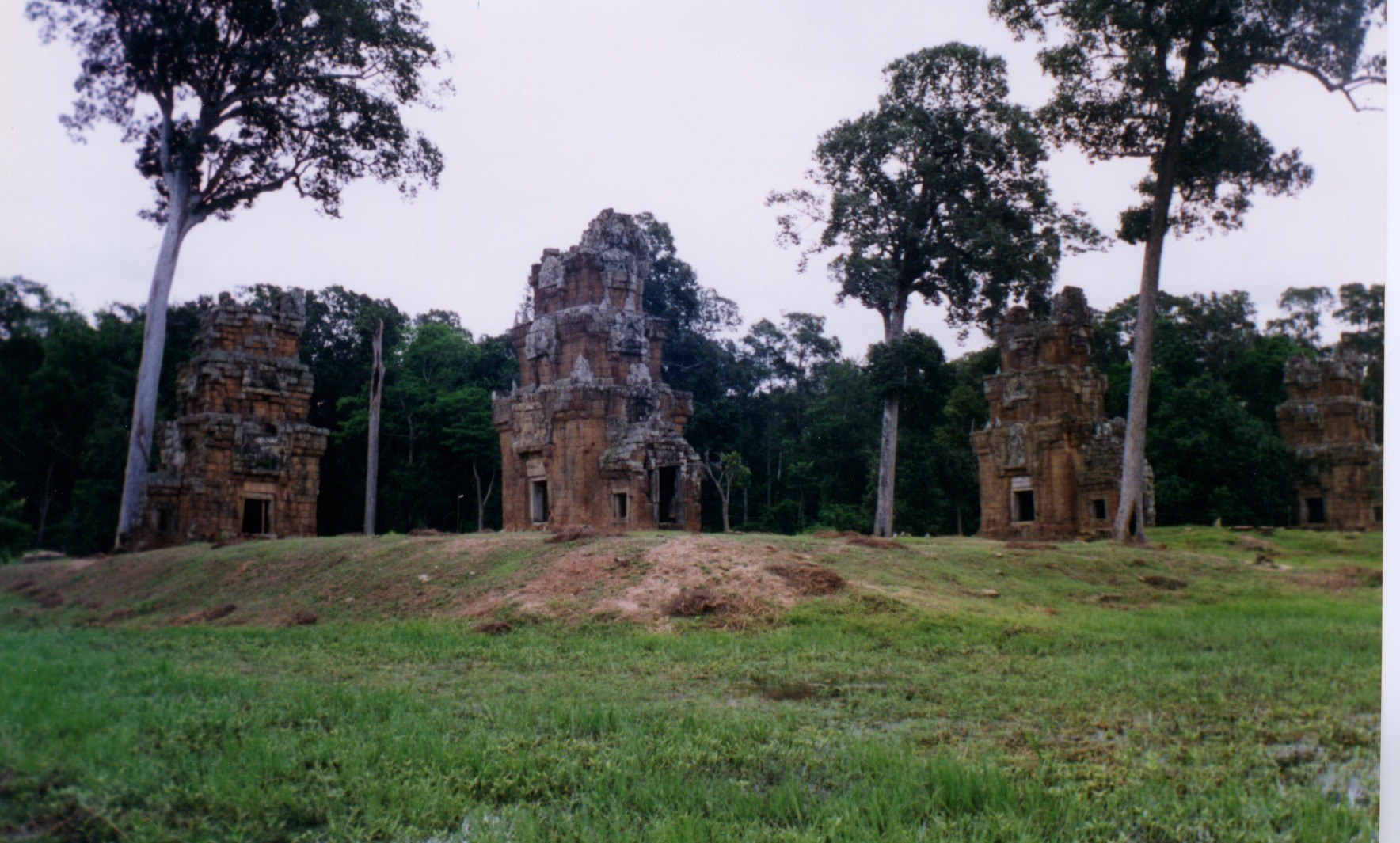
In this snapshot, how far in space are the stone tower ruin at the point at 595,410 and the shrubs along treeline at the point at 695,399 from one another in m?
0.52

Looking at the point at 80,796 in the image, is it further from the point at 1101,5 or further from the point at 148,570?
the point at 1101,5

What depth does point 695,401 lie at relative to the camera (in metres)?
16.0

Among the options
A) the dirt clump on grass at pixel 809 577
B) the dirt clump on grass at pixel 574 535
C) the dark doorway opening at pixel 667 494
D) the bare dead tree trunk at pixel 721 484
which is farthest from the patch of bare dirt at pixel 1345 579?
the dark doorway opening at pixel 667 494

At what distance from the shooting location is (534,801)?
3.54 m

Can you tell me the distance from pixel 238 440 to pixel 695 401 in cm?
966

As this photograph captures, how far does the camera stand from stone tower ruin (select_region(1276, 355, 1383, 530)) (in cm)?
567

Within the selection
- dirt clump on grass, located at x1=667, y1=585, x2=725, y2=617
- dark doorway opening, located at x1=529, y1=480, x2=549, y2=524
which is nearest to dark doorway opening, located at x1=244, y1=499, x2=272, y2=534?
dirt clump on grass, located at x1=667, y1=585, x2=725, y2=617

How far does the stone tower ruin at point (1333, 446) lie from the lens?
5.67 metres

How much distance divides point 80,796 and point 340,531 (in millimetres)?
5816

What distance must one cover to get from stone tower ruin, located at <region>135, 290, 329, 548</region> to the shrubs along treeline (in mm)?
223

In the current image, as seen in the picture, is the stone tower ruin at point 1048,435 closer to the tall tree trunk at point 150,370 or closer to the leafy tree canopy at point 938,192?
the leafy tree canopy at point 938,192

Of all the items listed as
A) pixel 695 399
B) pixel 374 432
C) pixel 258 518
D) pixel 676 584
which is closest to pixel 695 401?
pixel 695 399

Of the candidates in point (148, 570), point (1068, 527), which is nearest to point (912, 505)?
point (1068, 527)

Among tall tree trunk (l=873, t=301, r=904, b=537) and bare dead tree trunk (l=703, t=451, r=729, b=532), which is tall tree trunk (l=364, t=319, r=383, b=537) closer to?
tall tree trunk (l=873, t=301, r=904, b=537)
